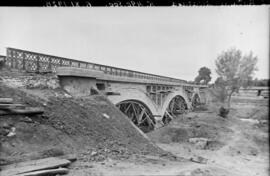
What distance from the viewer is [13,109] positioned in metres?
4.66

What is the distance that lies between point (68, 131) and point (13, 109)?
1619 mm

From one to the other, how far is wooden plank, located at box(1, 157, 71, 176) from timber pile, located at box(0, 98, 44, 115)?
1.75 m

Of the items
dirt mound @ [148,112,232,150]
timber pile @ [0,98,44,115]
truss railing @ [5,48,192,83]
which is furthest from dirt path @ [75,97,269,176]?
truss railing @ [5,48,192,83]

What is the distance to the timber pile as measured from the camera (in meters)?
4.49

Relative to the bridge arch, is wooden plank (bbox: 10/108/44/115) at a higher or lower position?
higher

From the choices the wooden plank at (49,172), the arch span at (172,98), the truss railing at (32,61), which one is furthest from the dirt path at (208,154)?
the truss railing at (32,61)

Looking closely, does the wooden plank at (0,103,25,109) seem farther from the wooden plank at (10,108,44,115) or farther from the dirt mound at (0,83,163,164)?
the dirt mound at (0,83,163,164)

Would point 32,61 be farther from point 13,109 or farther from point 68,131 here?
point 68,131

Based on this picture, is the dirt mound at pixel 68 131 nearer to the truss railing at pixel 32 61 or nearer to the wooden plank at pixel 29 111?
Answer: the wooden plank at pixel 29 111

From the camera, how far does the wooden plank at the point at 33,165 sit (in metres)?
3.09

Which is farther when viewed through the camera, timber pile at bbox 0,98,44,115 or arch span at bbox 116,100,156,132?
arch span at bbox 116,100,156,132

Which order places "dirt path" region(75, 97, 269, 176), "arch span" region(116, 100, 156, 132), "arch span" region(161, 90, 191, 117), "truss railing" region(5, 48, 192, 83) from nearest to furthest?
"dirt path" region(75, 97, 269, 176) < "truss railing" region(5, 48, 192, 83) < "arch span" region(116, 100, 156, 132) < "arch span" region(161, 90, 191, 117)

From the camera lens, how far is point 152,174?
383 centimetres

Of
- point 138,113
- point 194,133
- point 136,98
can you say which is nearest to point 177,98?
point 194,133
